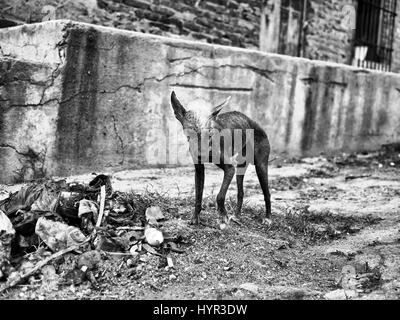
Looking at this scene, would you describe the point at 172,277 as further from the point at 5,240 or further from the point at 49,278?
the point at 5,240

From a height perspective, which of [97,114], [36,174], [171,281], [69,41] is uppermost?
[69,41]

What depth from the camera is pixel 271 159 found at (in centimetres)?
690

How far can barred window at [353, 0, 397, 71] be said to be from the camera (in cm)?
1136

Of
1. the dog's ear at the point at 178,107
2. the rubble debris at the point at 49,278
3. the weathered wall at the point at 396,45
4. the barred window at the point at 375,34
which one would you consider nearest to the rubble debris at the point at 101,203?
the rubble debris at the point at 49,278

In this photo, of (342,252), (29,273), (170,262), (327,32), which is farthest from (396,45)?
(29,273)

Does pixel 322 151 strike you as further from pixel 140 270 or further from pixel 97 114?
pixel 140 270

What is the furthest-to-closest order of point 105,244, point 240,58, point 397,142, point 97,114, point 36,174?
point 397,142 → point 240,58 → point 97,114 → point 36,174 → point 105,244

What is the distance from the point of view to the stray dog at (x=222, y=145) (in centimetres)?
304

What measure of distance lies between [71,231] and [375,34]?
10593 millimetres

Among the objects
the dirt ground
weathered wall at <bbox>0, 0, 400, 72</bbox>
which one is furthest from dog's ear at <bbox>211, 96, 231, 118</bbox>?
weathered wall at <bbox>0, 0, 400, 72</bbox>

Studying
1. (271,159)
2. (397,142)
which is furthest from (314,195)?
(397,142)

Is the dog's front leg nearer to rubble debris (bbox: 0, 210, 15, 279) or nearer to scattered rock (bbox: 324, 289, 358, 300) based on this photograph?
scattered rock (bbox: 324, 289, 358, 300)
